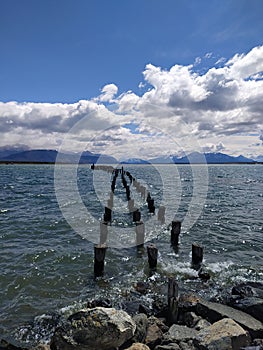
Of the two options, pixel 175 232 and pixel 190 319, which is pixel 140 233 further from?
pixel 190 319

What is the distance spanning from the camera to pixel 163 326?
651 cm

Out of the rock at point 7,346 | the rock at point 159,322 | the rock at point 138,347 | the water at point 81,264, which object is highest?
the rock at point 138,347

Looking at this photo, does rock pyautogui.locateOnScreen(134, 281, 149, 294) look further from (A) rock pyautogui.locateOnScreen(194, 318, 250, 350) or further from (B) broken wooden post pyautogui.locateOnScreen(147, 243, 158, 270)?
(A) rock pyautogui.locateOnScreen(194, 318, 250, 350)

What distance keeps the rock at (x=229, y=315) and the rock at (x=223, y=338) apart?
2.05 feet

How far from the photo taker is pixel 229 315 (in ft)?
21.1

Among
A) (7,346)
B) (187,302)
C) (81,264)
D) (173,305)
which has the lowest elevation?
(81,264)

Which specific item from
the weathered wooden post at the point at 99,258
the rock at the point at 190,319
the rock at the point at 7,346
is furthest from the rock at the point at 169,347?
the weathered wooden post at the point at 99,258

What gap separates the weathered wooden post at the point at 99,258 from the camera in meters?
9.78

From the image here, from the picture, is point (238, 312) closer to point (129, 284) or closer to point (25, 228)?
point (129, 284)

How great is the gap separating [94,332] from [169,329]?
1.86 meters

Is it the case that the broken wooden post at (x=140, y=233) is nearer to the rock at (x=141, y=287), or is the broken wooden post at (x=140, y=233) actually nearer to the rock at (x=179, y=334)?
the rock at (x=141, y=287)

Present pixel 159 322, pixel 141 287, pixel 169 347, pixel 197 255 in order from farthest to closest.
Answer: pixel 197 255
pixel 141 287
pixel 159 322
pixel 169 347

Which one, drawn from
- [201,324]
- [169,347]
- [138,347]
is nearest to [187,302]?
[201,324]

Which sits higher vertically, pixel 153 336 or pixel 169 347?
pixel 169 347
